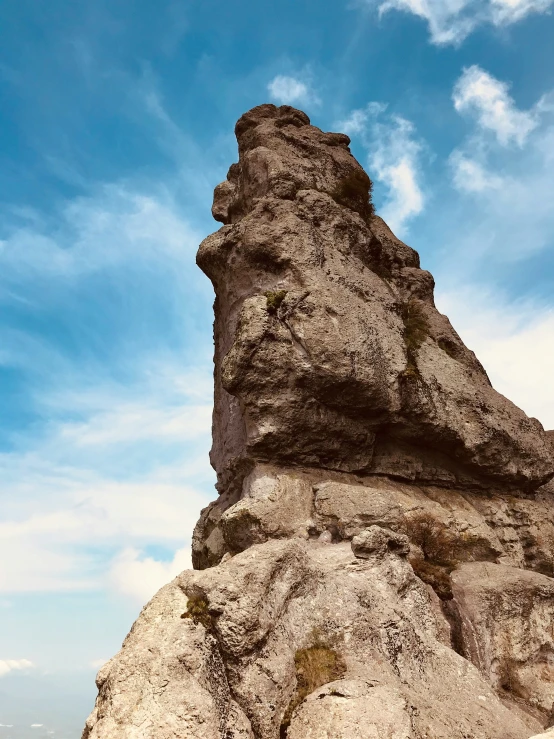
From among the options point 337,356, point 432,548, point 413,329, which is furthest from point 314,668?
point 413,329

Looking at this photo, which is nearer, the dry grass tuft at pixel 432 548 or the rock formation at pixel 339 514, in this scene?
the rock formation at pixel 339 514

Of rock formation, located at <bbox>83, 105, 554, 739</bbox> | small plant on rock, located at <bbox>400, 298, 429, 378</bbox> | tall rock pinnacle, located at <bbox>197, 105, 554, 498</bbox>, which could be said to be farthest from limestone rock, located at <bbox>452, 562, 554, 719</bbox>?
small plant on rock, located at <bbox>400, 298, 429, 378</bbox>

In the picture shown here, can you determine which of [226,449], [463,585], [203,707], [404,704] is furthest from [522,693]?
[226,449]

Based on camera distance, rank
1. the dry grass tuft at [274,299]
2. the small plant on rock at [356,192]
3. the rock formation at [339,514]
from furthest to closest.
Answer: the small plant on rock at [356,192], the dry grass tuft at [274,299], the rock formation at [339,514]

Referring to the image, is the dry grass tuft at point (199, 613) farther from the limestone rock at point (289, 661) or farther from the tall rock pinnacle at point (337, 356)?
the tall rock pinnacle at point (337, 356)

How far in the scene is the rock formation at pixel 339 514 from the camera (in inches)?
283

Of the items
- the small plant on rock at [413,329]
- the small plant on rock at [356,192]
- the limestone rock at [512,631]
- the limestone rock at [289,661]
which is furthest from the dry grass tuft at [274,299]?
the limestone rock at [512,631]

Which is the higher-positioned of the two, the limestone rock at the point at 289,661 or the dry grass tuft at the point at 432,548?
the dry grass tuft at the point at 432,548

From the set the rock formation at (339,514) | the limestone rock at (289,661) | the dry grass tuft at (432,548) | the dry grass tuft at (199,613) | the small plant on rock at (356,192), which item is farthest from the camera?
the small plant on rock at (356,192)

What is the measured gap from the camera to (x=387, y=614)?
8867 mm

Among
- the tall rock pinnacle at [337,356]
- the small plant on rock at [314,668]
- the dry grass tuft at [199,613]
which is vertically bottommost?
the small plant on rock at [314,668]

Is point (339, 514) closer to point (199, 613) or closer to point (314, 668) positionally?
point (314, 668)

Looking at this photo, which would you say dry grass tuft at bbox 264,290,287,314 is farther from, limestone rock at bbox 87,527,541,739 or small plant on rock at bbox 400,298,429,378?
limestone rock at bbox 87,527,541,739

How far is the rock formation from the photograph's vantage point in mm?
7180
